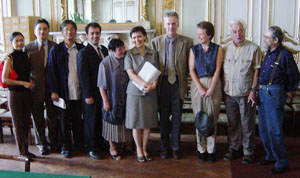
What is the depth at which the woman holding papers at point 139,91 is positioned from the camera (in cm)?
301

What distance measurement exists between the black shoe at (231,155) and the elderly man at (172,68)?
0.59 meters

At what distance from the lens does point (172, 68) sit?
10.2 feet

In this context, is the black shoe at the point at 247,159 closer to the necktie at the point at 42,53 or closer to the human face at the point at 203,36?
the human face at the point at 203,36

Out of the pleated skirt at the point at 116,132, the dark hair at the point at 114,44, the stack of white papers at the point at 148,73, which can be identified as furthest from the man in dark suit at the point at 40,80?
the stack of white papers at the point at 148,73

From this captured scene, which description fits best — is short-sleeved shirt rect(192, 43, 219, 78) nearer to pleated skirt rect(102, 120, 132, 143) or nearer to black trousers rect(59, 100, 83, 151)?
pleated skirt rect(102, 120, 132, 143)

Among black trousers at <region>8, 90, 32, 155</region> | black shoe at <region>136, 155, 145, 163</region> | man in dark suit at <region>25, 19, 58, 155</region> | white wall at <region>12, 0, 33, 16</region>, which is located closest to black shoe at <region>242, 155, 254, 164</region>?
black shoe at <region>136, 155, 145, 163</region>

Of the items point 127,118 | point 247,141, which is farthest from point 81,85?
point 247,141

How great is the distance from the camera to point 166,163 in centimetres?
319

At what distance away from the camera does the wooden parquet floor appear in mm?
2951

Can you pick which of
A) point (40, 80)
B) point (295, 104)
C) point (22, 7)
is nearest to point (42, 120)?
point (40, 80)

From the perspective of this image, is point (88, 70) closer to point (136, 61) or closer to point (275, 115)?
point (136, 61)

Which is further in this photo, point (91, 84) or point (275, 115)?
point (91, 84)

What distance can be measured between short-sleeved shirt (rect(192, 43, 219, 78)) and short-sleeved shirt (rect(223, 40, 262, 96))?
140 mm

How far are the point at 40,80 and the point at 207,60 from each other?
1.84 metres
